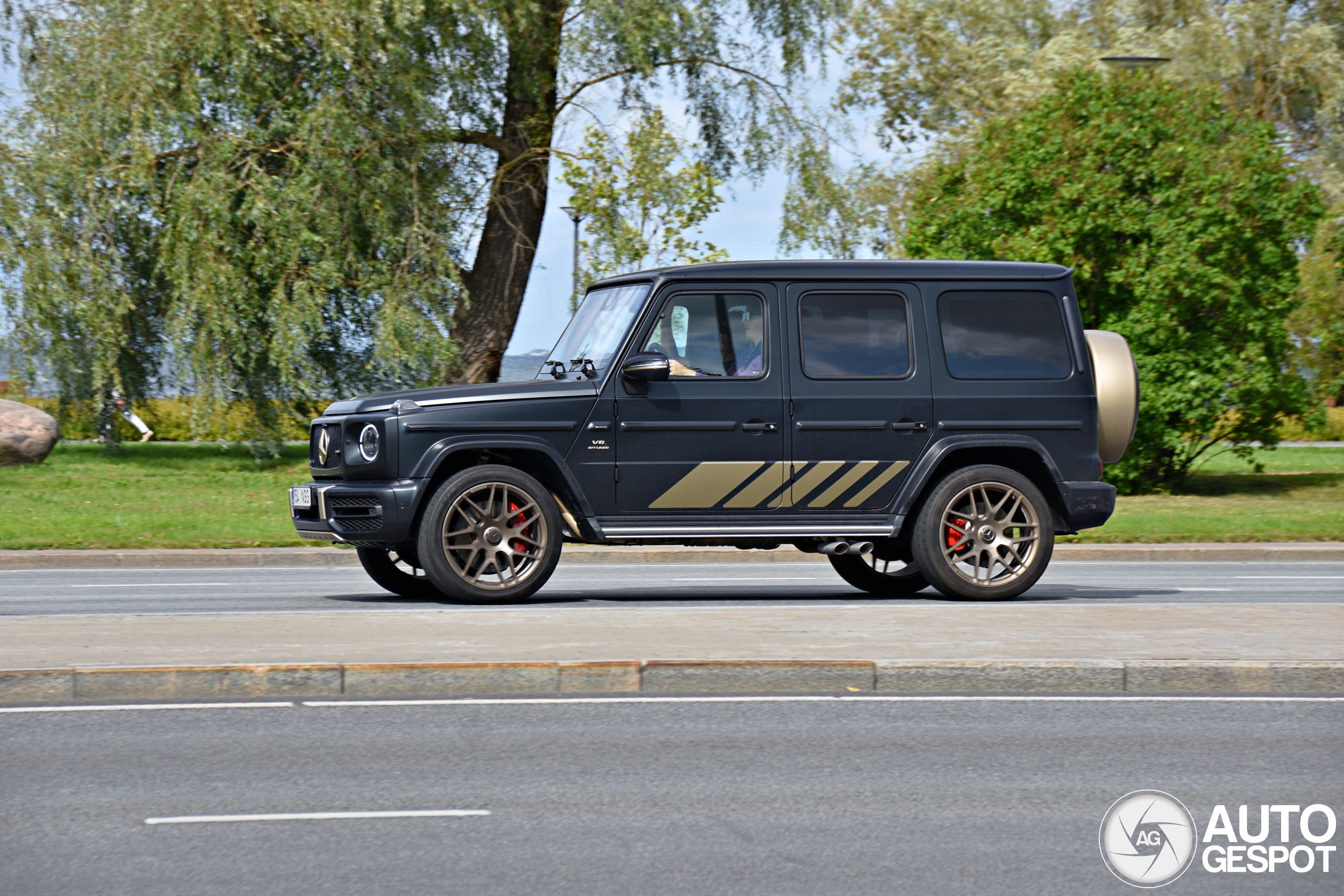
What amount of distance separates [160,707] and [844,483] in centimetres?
495

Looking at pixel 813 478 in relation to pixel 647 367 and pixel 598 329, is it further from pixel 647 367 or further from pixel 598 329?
pixel 598 329

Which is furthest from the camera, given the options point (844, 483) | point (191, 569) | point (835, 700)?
point (191, 569)

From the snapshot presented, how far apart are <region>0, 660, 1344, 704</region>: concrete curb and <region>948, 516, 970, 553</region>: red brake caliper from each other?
3040 mm

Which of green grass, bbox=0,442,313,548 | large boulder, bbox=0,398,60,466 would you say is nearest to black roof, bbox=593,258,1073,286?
green grass, bbox=0,442,313,548

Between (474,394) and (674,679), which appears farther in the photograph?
(474,394)

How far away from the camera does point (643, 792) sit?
5.61 m

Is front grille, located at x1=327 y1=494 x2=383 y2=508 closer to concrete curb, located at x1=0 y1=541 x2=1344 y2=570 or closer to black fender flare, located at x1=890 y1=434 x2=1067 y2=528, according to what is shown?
black fender flare, located at x1=890 y1=434 x2=1067 y2=528

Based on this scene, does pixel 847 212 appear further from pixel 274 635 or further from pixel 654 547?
pixel 274 635

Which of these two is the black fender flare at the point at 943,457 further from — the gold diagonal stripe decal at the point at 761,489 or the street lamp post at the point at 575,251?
the street lamp post at the point at 575,251

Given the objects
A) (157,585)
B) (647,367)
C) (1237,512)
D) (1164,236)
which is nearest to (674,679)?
(647,367)

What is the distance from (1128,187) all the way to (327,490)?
18076mm

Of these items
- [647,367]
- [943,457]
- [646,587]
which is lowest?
[646,587]
